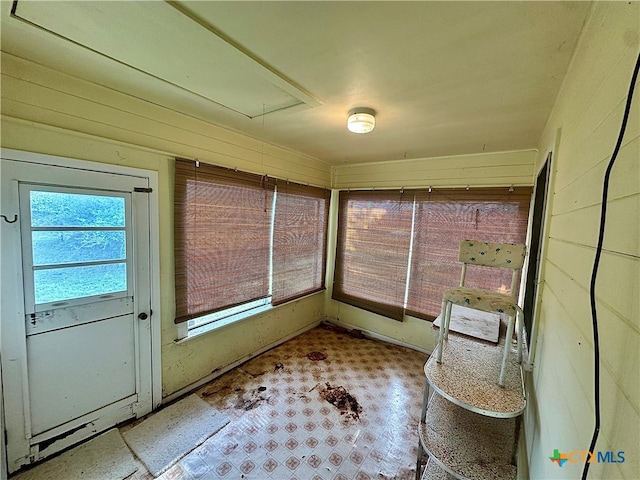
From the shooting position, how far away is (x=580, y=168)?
982 mm

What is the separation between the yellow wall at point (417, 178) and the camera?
2.71 metres

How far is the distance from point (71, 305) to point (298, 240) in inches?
87.5

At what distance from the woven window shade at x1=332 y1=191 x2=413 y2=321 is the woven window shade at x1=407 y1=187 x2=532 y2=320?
167mm

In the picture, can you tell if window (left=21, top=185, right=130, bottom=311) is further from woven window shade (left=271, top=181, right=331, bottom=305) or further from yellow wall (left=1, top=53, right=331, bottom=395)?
woven window shade (left=271, top=181, right=331, bottom=305)

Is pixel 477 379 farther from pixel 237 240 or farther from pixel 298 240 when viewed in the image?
pixel 298 240

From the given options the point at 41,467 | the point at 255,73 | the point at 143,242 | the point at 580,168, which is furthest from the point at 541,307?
the point at 41,467

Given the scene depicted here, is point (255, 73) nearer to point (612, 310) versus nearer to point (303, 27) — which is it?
point (303, 27)

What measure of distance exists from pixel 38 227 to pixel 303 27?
6.26 feet

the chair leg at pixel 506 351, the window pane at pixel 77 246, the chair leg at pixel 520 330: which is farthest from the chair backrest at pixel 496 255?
the window pane at pixel 77 246

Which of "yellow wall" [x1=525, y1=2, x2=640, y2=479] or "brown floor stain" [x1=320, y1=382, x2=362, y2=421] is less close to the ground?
"yellow wall" [x1=525, y1=2, x2=640, y2=479]

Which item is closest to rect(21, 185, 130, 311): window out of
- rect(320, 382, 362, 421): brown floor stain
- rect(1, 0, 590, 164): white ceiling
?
rect(1, 0, 590, 164): white ceiling

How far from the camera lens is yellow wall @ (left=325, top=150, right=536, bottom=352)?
107 inches

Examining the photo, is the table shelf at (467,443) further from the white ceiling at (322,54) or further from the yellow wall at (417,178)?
the white ceiling at (322,54)
